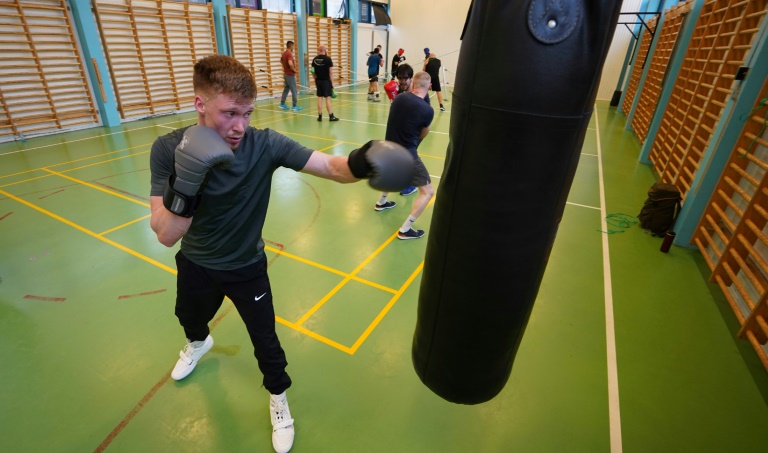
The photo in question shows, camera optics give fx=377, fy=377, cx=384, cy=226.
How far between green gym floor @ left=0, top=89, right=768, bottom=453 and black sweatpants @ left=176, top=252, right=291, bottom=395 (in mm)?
507

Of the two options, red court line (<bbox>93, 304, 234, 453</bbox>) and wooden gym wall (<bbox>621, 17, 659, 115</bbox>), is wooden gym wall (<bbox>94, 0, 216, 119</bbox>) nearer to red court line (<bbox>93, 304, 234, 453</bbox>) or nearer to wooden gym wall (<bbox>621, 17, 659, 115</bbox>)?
red court line (<bbox>93, 304, 234, 453</bbox>)

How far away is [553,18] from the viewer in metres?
0.93

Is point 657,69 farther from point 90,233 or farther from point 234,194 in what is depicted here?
point 90,233

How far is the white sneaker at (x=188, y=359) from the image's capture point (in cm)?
251

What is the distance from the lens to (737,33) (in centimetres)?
464

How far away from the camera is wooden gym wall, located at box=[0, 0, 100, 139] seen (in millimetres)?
7441

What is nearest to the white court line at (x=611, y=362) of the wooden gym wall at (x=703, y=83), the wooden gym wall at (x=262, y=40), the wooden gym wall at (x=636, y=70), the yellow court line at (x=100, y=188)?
the wooden gym wall at (x=703, y=83)

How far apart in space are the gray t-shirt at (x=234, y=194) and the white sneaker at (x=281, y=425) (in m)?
0.86

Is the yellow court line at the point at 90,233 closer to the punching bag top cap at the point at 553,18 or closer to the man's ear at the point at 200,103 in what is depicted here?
the man's ear at the point at 200,103

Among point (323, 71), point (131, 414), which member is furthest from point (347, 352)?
point (323, 71)

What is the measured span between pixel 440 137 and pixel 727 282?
624 centimetres

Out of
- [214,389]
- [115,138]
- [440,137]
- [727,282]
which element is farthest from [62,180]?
[727,282]

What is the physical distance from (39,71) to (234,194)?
30.9 ft

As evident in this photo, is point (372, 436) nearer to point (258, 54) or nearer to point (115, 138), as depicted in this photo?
point (115, 138)
